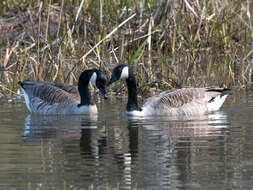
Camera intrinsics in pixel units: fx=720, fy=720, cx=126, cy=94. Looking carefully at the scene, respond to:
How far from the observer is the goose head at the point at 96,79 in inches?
482

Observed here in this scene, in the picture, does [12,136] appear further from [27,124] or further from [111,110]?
[111,110]

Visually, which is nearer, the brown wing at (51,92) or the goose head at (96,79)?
the goose head at (96,79)

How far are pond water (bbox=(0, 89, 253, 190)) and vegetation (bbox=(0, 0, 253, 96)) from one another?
2002 millimetres

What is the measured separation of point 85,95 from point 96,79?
475 millimetres

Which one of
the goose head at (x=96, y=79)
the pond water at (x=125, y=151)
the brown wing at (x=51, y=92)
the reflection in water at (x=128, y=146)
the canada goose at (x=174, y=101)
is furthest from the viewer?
the brown wing at (x=51, y=92)

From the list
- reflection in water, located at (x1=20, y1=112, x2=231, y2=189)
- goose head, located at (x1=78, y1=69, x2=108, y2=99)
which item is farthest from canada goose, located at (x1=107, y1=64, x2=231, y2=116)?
reflection in water, located at (x1=20, y1=112, x2=231, y2=189)

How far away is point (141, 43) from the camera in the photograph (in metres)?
16.2

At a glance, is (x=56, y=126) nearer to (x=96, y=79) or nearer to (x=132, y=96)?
(x=96, y=79)

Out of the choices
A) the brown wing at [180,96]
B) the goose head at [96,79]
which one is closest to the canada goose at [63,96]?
the goose head at [96,79]

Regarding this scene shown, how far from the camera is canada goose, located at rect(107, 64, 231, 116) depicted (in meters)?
12.1

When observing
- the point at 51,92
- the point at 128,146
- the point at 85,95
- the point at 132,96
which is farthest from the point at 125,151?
the point at 51,92

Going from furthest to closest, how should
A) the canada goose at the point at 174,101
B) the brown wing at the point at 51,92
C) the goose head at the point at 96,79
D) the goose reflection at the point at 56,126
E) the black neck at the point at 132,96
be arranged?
the brown wing at the point at 51,92 < the goose head at the point at 96,79 < the canada goose at the point at 174,101 < the black neck at the point at 132,96 < the goose reflection at the point at 56,126

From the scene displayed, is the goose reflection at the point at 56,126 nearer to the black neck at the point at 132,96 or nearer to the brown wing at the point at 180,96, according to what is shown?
the black neck at the point at 132,96

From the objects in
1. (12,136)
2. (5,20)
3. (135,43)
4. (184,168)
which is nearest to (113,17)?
(135,43)
